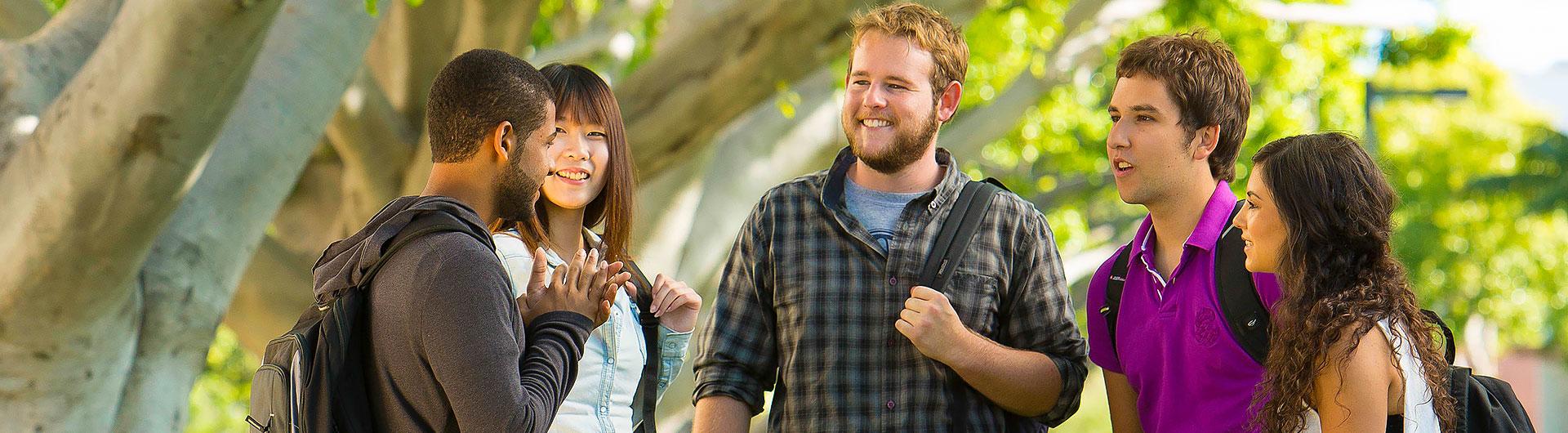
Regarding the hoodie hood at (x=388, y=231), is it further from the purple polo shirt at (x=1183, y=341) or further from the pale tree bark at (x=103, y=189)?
the pale tree bark at (x=103, y=189)

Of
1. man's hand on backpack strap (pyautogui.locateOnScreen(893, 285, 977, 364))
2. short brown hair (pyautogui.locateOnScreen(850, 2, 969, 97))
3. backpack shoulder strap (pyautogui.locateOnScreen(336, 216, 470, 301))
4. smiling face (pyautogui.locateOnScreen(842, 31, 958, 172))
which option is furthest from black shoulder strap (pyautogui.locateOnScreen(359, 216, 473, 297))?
short brown hair (pyautogui.locateOnScreen(850, 2, 969, 97))

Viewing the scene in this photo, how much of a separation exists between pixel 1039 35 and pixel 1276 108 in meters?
3.87

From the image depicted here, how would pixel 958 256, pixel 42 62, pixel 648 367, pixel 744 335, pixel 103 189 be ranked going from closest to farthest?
pixel 648 367
pixel 958 256
pixel 744 335
pixel 103 189
pixel 42 62

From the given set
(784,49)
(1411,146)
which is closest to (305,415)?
(784,49)

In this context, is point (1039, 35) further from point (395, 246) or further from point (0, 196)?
point (395, 246)

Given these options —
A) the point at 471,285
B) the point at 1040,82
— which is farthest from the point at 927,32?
the point at 1040,82

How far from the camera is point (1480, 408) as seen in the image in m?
3.06

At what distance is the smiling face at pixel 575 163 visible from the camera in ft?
11.8

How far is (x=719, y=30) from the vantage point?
638cm

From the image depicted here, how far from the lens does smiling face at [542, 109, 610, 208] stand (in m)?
3.61

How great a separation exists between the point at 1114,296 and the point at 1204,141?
42 centimetres

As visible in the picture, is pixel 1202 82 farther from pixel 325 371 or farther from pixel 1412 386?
pixel 325 371

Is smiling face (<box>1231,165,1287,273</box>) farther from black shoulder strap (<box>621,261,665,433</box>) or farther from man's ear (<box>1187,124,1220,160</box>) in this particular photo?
black shoulder strap (<box>621,261,665,433</box>)

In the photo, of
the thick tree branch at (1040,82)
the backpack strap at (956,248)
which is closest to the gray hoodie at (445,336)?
the backpack strap at (956,248)
